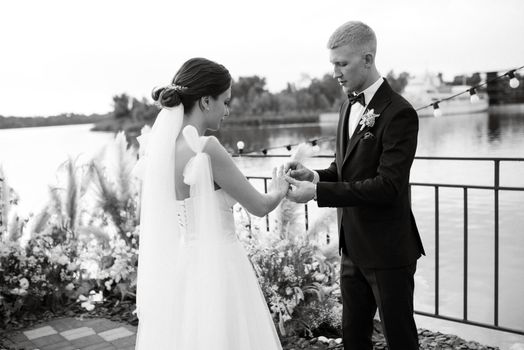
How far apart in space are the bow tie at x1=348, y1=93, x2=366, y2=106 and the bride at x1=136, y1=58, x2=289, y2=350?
1.90 feet

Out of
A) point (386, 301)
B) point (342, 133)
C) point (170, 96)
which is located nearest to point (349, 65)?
point (342, 133)

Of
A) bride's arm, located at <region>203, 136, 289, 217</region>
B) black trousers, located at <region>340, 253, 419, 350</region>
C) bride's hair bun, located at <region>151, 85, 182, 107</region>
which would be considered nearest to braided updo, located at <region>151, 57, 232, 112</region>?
bride's hair bun, located at <region>151, 85, 182, 107</region>

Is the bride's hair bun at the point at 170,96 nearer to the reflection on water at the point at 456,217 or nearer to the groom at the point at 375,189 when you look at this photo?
the groom at the point at 375,189

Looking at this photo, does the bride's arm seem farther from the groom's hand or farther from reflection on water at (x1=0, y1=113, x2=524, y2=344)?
reflection on water at (x1=0, y1=113, x2=524, y2=344)

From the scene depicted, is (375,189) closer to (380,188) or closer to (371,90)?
(380,188)

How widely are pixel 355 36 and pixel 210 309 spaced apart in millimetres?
1290

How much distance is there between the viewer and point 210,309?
6.78 feet

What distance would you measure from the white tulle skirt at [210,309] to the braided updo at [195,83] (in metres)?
0.62

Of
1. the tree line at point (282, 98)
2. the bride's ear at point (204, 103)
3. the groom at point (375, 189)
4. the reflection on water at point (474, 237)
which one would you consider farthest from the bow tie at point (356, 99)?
Result: the tree line at point (282, 98)

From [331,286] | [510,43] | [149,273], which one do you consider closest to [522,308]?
[331,286]

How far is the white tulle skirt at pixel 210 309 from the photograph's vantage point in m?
2.06

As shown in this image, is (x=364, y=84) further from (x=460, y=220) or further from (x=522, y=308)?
(x=460, y=220)

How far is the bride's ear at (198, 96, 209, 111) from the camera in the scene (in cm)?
213

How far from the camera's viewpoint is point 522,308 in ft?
18.0
